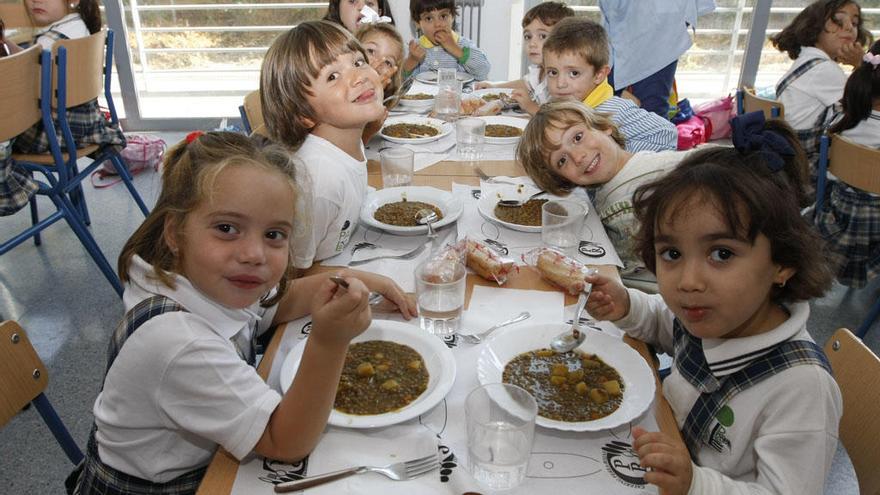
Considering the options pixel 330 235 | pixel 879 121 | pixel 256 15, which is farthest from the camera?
pixel 256 15

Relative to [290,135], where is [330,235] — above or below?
below

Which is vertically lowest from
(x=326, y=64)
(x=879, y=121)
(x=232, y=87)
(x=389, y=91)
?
(x=232, y=87)

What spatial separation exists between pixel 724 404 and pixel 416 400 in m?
0.52

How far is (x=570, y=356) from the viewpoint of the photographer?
1.13m

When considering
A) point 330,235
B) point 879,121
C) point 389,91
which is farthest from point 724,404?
point 879,121

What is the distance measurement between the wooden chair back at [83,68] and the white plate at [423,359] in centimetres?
209

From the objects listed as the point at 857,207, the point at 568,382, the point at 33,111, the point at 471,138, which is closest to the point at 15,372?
the point at 568,382

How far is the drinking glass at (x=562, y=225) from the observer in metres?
1.50

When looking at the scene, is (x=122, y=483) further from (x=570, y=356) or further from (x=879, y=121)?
(x=879, y=121)

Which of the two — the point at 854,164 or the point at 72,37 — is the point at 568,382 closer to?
the point at 854,164

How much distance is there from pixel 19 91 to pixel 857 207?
3.38m

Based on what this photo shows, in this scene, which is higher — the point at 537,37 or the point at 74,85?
the point at 537,37

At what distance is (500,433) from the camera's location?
887 millimetres

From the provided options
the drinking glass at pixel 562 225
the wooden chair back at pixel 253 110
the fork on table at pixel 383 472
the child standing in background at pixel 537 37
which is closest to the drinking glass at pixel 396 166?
the drinking glass at pixel 562 225
